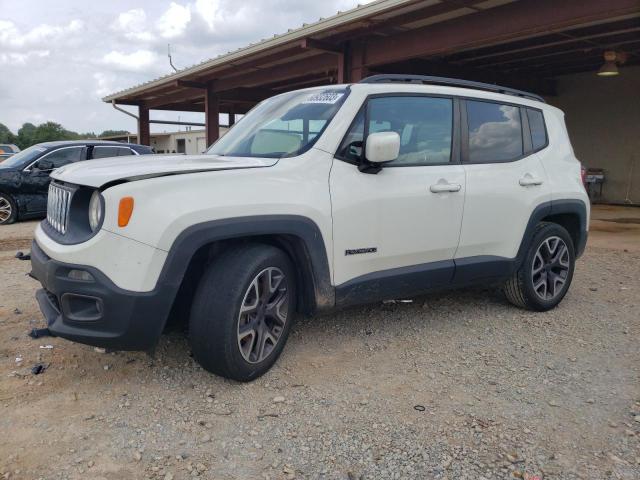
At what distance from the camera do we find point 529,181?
4.36m

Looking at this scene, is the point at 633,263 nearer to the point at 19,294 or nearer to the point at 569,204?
the point at 569,204

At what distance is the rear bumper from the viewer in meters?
2.66

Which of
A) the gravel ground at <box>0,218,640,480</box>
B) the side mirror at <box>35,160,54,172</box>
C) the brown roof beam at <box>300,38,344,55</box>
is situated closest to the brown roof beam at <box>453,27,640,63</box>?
the brown roof beam at <box>300,38,344,55</box>

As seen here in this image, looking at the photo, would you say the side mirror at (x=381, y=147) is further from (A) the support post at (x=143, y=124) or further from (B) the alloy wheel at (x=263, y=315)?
(A) the support post at (x=143, y=124)

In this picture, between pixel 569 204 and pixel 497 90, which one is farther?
pixel 569 204

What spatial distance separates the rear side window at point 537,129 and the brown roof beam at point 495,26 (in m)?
3.67

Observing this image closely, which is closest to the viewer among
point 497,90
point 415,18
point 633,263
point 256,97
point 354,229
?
point 354,229

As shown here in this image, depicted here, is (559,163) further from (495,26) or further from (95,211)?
(495,26)

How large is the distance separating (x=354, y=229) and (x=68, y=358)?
2001 mm

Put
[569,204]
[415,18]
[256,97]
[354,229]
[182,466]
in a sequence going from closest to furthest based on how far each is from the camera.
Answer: [182,466] → [354,229] → [569,204] → [415,18] → [256,97]

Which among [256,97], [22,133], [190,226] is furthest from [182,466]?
[22,133]

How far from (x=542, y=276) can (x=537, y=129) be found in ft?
4.16

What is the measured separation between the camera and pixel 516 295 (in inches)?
179

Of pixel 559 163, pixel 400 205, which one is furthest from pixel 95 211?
pixel 559 163
